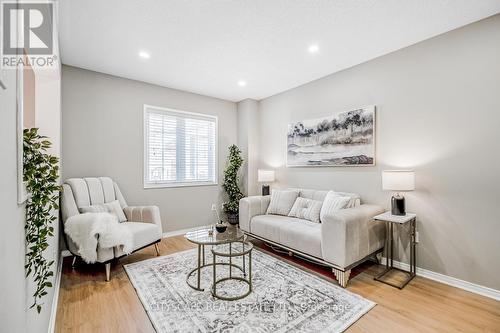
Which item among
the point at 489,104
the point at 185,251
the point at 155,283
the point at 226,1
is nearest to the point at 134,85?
the point at 226,1

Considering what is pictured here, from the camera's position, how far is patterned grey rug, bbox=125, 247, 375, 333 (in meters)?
1.87

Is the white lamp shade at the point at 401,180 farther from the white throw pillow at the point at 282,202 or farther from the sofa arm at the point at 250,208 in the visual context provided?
the sofa arm at the point at 250,208

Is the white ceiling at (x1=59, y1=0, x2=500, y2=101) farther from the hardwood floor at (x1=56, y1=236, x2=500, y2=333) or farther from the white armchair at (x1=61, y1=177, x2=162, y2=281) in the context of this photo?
the hardwood floor at (x1=56, y1=236, x2=500, y2=333)

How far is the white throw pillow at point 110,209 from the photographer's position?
117 inches

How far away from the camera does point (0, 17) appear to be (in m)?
0.71

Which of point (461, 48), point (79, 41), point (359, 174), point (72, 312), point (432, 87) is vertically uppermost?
point (79, 41)

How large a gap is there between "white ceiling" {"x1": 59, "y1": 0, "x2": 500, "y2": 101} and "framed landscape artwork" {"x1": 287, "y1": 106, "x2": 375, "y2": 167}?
0.74 meters

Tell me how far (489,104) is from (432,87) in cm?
53

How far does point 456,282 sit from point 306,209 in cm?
173

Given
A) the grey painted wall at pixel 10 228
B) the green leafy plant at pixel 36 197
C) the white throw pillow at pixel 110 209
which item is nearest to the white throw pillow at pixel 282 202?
the white throw pillow at pixel 110 209

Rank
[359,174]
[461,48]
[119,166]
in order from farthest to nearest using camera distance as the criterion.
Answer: [119,166], [359,174], [461,48]

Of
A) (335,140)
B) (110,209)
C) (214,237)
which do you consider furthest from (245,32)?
(110,209)

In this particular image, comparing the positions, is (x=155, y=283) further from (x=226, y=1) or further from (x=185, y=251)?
(x=226, y=1)

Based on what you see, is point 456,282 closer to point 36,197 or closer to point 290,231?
point 290,231
